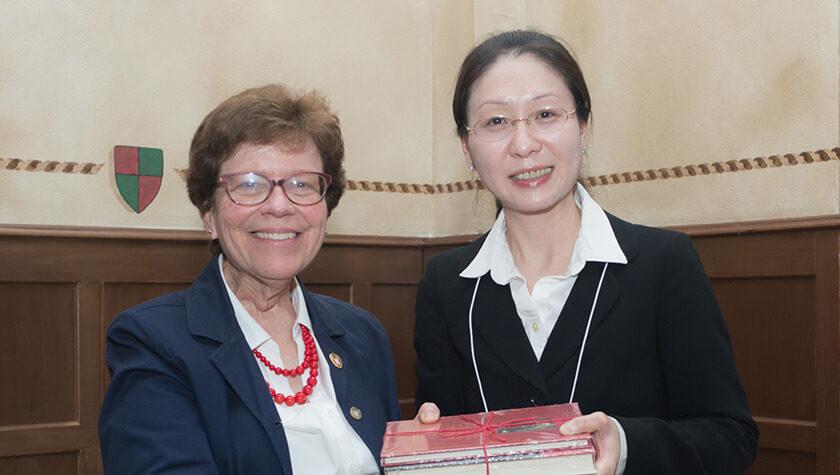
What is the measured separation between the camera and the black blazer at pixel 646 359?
1675mm

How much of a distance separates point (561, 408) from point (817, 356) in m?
2.10

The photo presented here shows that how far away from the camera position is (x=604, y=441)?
151 centimetres

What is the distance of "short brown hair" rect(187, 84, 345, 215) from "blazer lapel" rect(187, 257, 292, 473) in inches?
9.7

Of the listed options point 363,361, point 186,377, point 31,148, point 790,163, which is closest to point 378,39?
point 31,148

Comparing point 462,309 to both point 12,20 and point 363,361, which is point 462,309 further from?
point 12,20

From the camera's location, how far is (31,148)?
371 centimetres

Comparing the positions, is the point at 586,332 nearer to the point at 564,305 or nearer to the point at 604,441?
the point at 564,305

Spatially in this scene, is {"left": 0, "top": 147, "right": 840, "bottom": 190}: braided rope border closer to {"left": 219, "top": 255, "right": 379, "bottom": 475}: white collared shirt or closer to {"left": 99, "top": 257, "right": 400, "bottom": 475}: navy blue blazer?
{"left": 219, "top": 255, "right": 379, "bottom": 475}: white collared shirt

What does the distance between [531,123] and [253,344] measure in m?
0.82

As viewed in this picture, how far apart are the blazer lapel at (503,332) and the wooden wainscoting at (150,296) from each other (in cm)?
189

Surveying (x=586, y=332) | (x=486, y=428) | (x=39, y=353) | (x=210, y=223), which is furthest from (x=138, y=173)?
(x=486, y=428)

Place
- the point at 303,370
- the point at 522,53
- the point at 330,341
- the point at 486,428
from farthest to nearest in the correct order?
the point at 330,341 → the point at 303,370 → the point at 522,53 → the point at 486,428

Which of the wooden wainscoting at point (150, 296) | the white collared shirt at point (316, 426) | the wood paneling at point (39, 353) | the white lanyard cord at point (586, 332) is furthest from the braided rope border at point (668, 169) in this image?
the white collared shirt at point (316, 426)

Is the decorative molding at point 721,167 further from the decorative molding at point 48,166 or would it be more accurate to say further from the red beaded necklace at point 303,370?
the decorative molding at point 48,166
